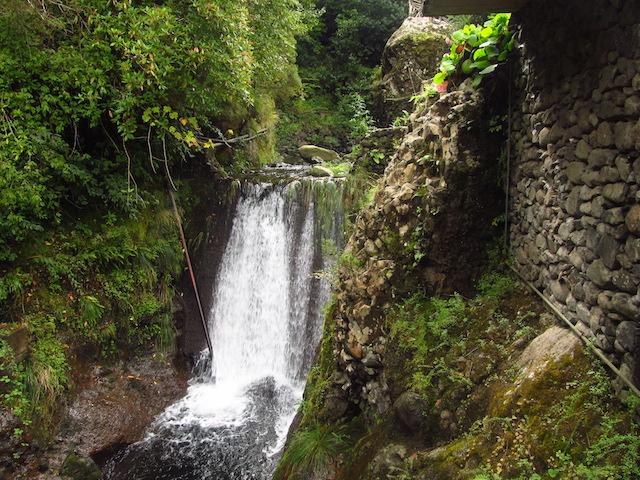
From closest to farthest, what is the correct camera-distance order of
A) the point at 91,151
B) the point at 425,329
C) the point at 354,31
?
the point at 425,329 < the point at 91,151 < the point at 354,31

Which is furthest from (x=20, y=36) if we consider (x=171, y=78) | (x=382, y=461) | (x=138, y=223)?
(x=382, y=461)

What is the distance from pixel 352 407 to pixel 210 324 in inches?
183

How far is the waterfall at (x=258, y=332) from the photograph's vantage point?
665 centimetres

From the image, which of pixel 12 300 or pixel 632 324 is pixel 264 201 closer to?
pixel 12 300

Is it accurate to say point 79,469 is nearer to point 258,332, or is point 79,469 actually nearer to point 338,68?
point 258,332

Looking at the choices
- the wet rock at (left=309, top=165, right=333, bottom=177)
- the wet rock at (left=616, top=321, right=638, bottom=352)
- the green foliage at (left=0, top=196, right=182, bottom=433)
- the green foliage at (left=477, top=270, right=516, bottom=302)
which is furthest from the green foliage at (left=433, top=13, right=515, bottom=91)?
the green foliage at (left=0, top=196, right=182, bottom=433)

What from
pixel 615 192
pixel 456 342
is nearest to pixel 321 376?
pixel 456 342

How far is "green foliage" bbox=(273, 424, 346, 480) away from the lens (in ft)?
14.2

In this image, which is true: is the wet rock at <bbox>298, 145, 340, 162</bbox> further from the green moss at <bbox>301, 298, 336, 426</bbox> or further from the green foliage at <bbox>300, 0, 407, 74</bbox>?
the green moss at <bbox>301, 298, 336, 426</bbox>

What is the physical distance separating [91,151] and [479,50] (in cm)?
622

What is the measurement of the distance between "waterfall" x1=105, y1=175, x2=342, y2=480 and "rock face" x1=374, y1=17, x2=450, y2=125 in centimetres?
439

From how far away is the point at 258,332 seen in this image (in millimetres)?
8438

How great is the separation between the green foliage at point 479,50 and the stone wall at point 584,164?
0.30 metres

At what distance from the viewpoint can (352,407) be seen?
4832mm
